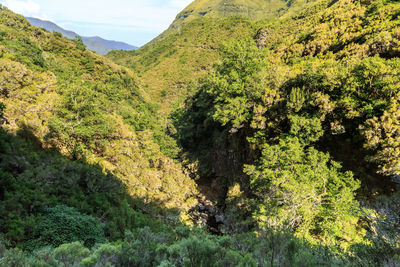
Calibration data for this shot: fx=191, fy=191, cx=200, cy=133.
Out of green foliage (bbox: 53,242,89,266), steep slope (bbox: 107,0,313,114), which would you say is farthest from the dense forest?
steep slope (bbox: 107,0,313,114)

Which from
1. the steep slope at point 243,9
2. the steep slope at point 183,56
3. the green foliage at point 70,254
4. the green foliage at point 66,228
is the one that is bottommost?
the green foliage at point 66,228

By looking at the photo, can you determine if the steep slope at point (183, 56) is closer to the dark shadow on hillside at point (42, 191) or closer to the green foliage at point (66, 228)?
the dark shadow on hillside at point (42, 191)

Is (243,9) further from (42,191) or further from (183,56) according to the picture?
(42,191)

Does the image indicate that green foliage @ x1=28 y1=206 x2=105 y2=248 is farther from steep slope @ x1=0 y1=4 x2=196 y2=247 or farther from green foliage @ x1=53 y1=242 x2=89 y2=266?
green foliage @ x1=53 y1=242 x2=89 y2=266

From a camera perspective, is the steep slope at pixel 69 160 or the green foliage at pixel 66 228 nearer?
the green foliage at pixel 66 228

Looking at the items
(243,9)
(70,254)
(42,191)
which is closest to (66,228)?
(42,191)

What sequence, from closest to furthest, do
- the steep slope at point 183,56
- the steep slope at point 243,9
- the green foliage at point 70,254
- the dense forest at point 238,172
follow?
the green foliage at point 70,254 < the dense forest at point 238,172 < the steep slope at point 183,56 < the steep slope at point 243,9

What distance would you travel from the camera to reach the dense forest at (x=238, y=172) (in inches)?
161

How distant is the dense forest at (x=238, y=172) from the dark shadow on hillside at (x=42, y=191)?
0.15ft

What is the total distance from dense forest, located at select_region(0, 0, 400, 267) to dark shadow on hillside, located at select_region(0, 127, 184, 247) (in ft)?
0.15

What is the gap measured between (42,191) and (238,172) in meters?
15.0

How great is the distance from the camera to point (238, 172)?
18453mm

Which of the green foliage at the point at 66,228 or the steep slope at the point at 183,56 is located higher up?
the steep slope at the point at 183,56

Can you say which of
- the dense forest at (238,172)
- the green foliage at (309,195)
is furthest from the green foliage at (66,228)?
the green foliage at (309,195)
